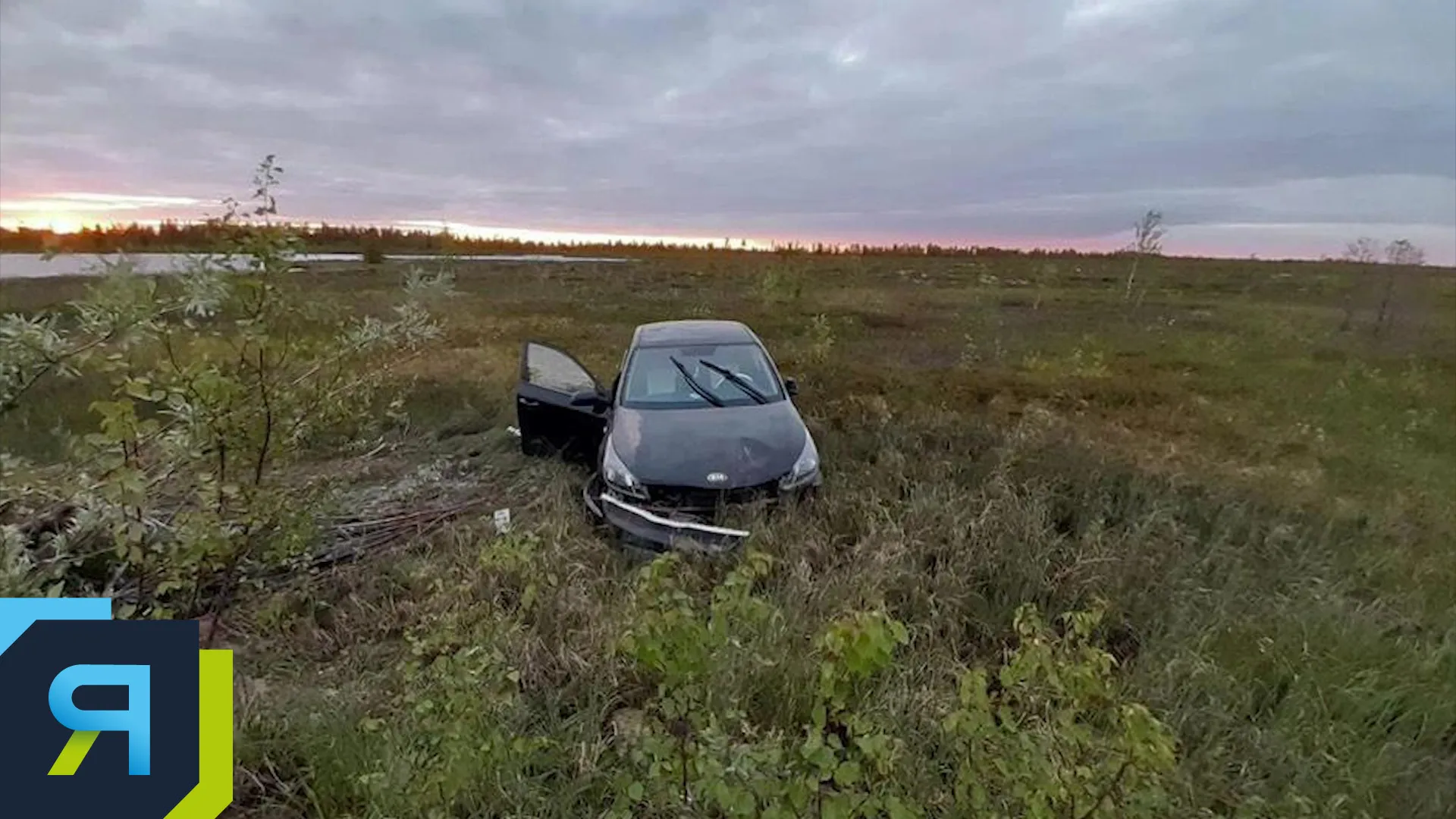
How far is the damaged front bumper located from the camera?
173 inches

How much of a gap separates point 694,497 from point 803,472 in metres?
0.83

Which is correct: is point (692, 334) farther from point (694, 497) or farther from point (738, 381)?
point (694, 497)

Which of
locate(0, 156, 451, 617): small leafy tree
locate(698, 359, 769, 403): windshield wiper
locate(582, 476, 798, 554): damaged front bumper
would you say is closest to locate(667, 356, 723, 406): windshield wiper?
locate(698, 359, 769, 403): windshield wiper

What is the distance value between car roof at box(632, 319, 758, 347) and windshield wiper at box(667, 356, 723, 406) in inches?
12.5

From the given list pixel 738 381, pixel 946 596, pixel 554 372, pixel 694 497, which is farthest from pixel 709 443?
pixel 554 372

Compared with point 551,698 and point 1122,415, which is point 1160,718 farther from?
Answer: point 1122,415

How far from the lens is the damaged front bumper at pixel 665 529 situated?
4.39 meters

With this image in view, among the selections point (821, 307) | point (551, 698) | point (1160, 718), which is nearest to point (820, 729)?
point (551, 698)

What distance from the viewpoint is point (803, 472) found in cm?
497

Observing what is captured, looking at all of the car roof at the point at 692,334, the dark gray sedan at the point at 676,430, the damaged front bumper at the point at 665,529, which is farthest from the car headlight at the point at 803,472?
the car roof at the point at 692,334

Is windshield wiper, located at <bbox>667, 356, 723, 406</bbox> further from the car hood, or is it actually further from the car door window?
the car door window

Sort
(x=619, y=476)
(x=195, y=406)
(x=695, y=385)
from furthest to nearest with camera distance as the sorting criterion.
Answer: (x=695, y=385) < (x=619, y=476) < (x=195, y=406)

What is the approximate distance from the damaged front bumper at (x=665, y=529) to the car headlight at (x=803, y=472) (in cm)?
55

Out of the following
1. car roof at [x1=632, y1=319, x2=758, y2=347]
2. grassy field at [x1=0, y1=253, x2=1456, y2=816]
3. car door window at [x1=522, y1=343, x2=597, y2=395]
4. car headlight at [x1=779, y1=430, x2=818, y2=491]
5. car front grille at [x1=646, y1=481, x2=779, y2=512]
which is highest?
car roof at [x1=632, y1=319, x2=758, y2=347]
